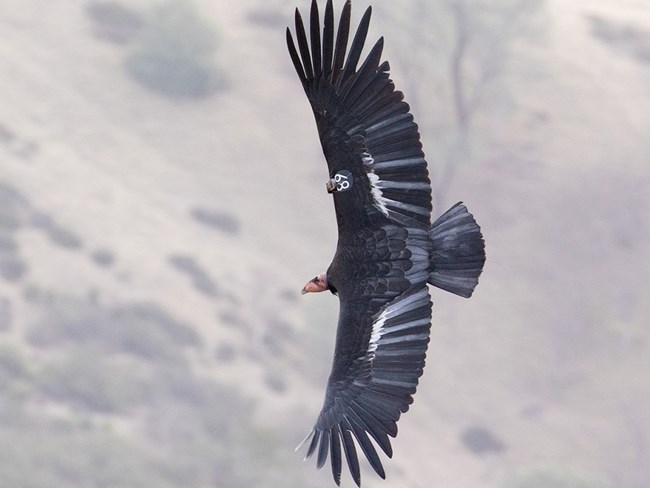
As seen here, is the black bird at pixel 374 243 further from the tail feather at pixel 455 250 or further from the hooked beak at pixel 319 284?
the hooked beak at pixel 319 284

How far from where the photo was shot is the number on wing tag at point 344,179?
333 inches

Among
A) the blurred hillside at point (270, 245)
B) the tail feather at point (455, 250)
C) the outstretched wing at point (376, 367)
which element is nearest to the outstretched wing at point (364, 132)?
the tail feather at point (455, 250)

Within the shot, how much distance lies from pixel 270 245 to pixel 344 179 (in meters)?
32.1

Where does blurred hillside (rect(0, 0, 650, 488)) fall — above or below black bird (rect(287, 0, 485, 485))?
above

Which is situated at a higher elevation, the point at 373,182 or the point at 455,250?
the point at 373,182

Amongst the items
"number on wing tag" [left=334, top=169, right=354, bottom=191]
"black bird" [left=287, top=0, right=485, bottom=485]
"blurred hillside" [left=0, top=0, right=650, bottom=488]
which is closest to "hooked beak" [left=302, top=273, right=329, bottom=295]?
"black bird" [left=287, top=0, right=485, bottom=485]

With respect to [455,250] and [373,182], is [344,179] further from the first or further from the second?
[455,250]

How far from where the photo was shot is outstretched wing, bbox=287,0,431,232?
8.27m

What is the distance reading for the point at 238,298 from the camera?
37844 millimetres

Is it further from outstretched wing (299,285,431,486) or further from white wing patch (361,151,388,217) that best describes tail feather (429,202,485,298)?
white wing patch (361,151,388,217)

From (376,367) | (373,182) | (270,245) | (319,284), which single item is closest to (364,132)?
(373,182)

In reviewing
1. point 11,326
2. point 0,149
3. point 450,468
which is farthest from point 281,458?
point 0,149

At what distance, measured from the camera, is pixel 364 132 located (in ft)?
27.5

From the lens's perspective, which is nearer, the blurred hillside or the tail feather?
the tail feather
